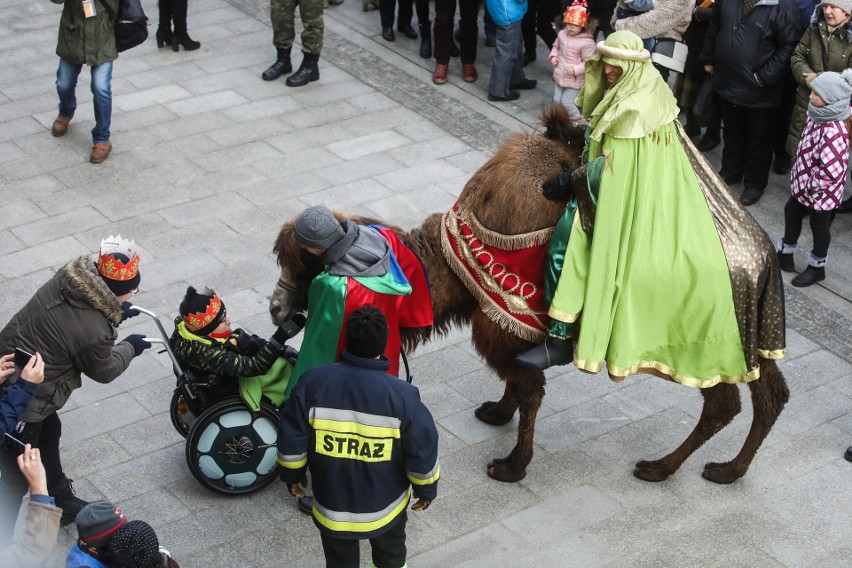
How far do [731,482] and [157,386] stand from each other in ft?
10.7

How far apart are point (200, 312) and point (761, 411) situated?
9.31 feet

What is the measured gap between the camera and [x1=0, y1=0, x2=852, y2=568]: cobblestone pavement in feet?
18.7

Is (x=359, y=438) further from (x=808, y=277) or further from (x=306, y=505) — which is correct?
(x=808, y=277)

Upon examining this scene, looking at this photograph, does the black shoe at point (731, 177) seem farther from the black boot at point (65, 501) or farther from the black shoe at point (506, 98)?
the black boot at point (65, 501)

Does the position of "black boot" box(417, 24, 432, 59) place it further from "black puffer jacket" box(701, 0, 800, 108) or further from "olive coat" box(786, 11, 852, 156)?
"olive coat" box(786, 11, 852, 156)

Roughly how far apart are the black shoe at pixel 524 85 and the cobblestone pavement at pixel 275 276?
2.8 inches

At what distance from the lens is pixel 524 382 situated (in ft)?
19.0

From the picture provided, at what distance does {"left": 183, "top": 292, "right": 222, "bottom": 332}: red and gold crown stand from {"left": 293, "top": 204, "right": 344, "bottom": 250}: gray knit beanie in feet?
2.10

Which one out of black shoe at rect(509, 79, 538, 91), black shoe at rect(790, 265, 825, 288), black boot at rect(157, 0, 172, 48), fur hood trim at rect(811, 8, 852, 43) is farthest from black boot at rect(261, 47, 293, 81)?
black shoe at rect(790, 265, 825, 288)

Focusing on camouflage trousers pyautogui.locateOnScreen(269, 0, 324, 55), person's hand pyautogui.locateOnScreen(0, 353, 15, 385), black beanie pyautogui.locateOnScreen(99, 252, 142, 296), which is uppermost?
black beanie pyautogui.locateOnScreen(99, 252, 142, 296)

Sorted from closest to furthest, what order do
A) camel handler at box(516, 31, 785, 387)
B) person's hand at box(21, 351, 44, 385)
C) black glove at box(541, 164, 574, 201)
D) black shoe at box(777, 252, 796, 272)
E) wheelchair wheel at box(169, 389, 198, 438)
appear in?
1. person's hand at box(21, 351, 44, 385)
2. camel handler at box(516, 31, 785, 387)
3. black glove at box(541, 164, 574, 201)
4. wheelchair wheel at box(169, 389, 198, 438)
5. black shoe at box(777, 252, 796, 272)

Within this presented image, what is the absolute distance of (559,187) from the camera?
530 cm

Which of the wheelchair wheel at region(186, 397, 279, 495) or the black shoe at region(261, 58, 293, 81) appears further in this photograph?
the black shoe at region(261, 58, 293, 81)

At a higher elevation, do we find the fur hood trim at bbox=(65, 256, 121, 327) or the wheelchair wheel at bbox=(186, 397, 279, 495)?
the fur hood trim at bbox=(65, 256, 121, 327)
